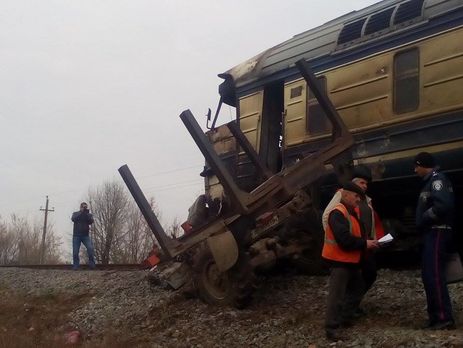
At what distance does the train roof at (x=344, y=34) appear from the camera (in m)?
7.04

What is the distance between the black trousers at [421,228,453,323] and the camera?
4.94 m

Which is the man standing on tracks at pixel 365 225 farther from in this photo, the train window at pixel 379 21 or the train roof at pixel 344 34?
the train window at pixel 379 21

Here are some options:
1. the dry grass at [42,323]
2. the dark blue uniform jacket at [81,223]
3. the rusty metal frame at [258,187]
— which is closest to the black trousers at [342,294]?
the rusty metal frame at [258,187]

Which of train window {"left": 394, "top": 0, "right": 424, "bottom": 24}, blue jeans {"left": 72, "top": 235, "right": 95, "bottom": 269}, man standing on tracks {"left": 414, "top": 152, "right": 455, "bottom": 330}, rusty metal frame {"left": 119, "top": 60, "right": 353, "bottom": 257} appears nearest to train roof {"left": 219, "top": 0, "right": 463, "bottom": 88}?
train window {"left": 394, "top": 0, "right": 424, "bottom": 24}

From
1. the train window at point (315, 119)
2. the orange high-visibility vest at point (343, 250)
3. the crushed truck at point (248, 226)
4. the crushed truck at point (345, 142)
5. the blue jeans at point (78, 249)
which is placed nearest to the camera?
the orange high-visibility vest at point (343, 250)

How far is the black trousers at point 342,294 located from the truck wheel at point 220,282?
4.93ft

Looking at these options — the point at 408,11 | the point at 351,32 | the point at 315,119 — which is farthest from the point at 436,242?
the point at 351,32

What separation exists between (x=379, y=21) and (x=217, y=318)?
14.3 feet

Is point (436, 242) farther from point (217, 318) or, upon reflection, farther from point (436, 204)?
point (217, 318)

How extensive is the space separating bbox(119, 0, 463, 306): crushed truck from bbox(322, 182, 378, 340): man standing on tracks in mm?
1552

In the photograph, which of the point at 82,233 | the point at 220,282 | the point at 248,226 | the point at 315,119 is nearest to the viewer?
the point at 248,226

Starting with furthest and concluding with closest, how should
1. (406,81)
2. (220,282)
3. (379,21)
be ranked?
(379,21), (220,282), (406,81)

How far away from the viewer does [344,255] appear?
5.26 metres

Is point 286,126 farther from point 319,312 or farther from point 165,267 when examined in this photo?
point 319,312
